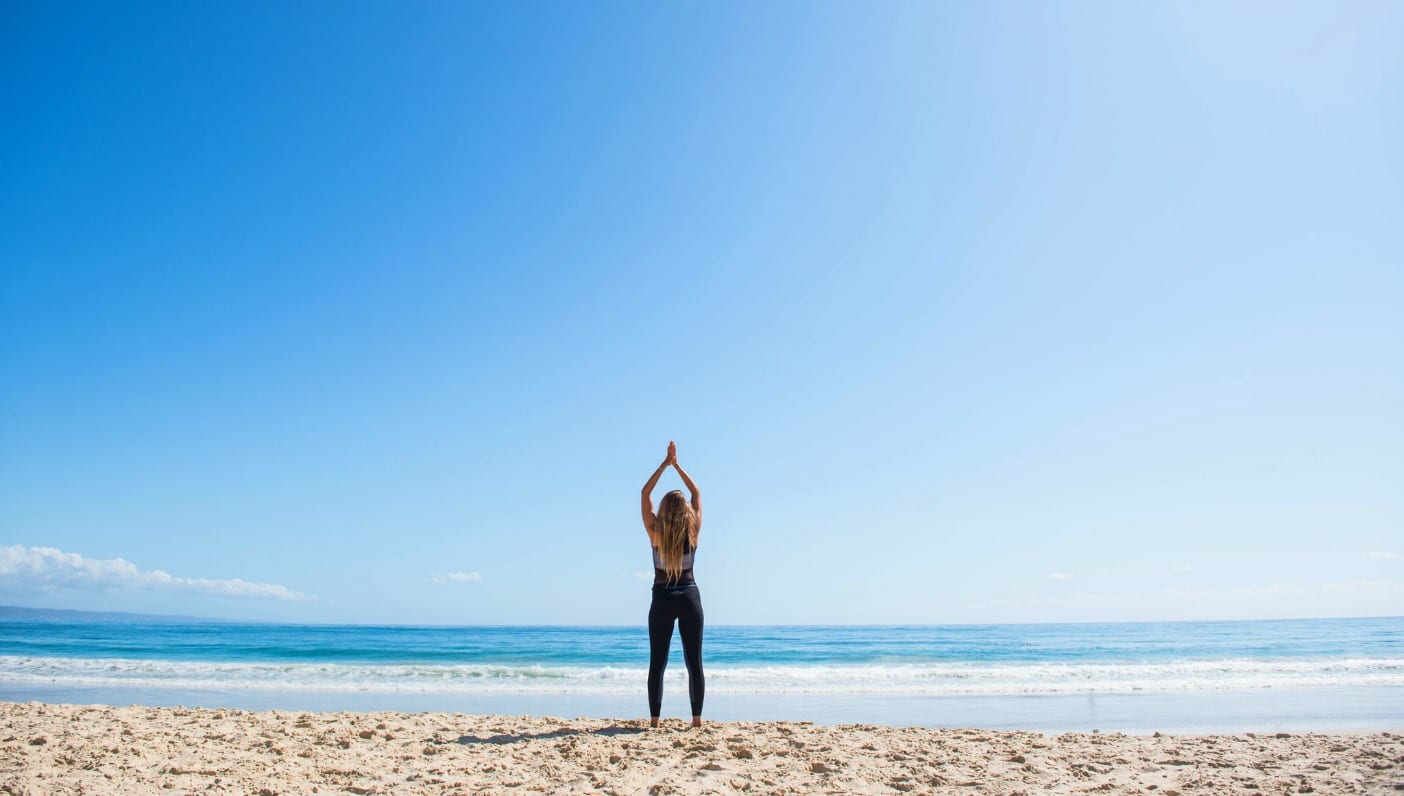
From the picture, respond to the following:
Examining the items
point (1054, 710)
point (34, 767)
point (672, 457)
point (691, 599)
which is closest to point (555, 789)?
point (691, 599)

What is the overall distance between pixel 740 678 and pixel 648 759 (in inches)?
429

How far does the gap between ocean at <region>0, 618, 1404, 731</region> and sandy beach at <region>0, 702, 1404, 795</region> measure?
8.00ft

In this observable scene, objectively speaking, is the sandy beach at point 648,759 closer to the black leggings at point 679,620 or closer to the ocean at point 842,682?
the black leggings at point 679,620

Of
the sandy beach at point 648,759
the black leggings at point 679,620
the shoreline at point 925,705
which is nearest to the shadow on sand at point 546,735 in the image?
the sandy beach at point 648,759

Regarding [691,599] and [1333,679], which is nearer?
[691,599]

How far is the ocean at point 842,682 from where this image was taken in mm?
9242

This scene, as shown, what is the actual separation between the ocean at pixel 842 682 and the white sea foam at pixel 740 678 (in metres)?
0.06

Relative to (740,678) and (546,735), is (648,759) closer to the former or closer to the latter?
(546,735)

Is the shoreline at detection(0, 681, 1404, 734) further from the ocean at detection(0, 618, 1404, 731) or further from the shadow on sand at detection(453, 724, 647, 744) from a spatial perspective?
the shadow on sand at detection(453, 724, 647, 744)

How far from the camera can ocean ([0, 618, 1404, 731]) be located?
30.3 feet

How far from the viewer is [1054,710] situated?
371 inches

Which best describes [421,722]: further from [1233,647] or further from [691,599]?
[1233,647]

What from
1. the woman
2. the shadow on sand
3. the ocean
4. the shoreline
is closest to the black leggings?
the woman

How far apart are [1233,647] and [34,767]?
30.3 metres
